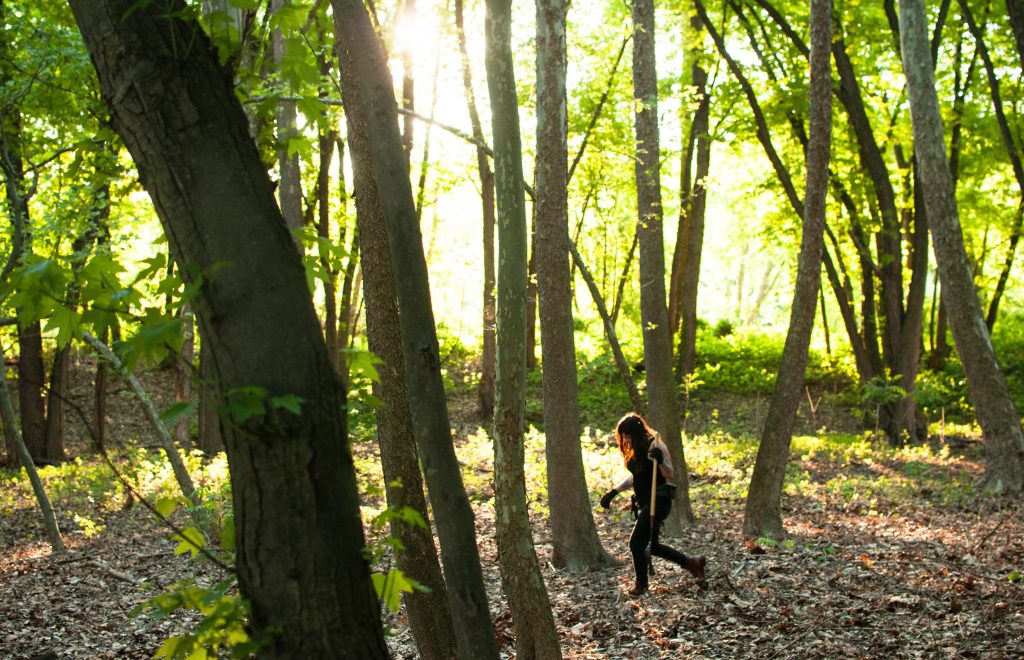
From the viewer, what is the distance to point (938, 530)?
9.15 meters

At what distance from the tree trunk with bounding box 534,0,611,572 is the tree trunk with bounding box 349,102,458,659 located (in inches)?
121

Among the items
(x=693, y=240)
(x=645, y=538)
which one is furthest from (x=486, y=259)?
(x=645, y=538)

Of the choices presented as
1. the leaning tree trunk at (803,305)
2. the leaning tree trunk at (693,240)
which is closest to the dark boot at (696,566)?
the leaning tree trunk at (803,305)

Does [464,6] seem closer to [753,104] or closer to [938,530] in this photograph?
[753,104]

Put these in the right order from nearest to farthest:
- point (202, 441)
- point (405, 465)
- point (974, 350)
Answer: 1. point (405, 465)
2. point (974, 350)
3. point (202, 441)

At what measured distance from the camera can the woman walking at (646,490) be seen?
298 inches

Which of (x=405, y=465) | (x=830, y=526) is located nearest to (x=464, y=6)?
(x=830, y=526)

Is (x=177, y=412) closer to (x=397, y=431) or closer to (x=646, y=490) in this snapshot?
(x=397, y=431)

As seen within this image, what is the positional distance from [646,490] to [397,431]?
11.2ft

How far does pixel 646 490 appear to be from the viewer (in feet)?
25.5

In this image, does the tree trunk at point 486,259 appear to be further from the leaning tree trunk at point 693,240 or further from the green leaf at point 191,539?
the green leaf at point 191,539

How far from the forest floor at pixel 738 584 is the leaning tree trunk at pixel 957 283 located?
674mm

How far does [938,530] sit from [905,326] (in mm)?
7945

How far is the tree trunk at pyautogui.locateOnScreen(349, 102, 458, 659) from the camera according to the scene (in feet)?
16.1
